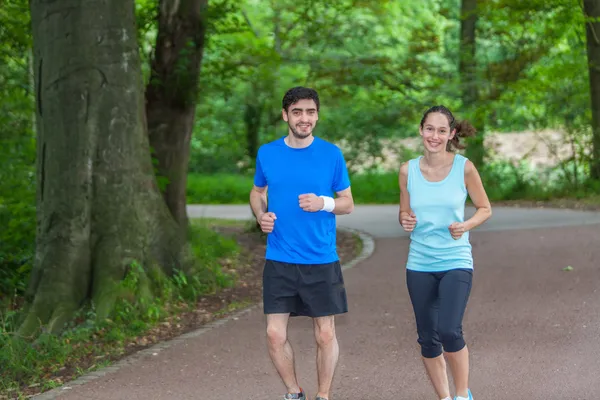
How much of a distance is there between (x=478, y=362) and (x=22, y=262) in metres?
7.08

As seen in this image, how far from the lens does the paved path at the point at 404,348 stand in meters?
6.84

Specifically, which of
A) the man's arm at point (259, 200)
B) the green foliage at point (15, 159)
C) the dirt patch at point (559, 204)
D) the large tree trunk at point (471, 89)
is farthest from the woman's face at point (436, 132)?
the large tree trunk at point (471, 89)

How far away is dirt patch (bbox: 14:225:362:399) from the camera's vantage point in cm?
853

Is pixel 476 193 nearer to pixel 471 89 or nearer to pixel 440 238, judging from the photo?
pixel 440 238

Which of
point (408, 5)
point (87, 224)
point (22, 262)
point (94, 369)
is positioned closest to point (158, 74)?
point (22, 262)

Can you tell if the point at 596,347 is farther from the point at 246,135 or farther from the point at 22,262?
the point at 246,135

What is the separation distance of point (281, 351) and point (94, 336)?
4.17 meters

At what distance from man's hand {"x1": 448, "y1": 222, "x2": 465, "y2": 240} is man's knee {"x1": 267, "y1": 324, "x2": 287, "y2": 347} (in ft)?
3.71

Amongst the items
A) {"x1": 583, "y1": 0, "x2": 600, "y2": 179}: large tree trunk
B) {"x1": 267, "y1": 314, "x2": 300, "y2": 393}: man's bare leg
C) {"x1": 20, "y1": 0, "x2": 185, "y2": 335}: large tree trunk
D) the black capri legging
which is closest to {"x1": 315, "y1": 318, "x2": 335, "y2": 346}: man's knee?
{"x1": 267, "y1": 314, "x2": 300, "y2": 393}: man's bare leg

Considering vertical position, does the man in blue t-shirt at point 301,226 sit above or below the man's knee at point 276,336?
above

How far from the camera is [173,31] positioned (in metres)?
14.6

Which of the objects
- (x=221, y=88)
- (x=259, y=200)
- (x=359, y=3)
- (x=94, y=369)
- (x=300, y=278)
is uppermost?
(x=359, y=3)

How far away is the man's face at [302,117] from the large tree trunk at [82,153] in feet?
16.7

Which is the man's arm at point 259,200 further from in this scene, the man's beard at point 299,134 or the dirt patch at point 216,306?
the dirt patch at point 216,306
